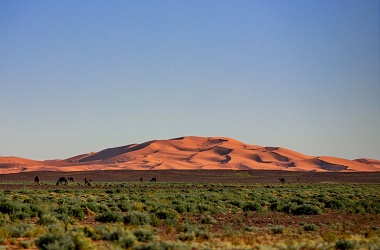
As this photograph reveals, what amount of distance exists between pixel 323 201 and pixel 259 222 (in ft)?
40.5

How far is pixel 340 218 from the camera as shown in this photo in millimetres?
27031

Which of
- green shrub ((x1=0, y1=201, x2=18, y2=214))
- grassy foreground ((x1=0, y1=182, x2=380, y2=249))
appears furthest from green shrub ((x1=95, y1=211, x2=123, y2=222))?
green shrub ((x1=0, y1=201, x2=18, y2=214))

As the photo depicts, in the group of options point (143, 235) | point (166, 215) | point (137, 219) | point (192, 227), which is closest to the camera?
point (143, 235)

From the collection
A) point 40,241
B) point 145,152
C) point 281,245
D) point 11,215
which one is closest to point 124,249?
point 40,241

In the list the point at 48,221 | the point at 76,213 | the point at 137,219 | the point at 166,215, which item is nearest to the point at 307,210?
the point at 166,215

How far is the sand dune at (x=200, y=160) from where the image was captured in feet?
511

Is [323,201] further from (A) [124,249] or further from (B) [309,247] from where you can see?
(A) [124,249]

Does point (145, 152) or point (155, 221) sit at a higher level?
point (145, 152)

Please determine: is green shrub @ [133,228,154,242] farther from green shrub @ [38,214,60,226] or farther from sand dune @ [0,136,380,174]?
sand dune @ [0,136,380,174]

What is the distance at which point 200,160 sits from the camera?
168375mm

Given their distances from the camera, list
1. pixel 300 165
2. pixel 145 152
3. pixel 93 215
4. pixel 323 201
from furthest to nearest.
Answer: pixel 145 152 → pixel 300 165 → pixel 323 201 → pixel 93 215

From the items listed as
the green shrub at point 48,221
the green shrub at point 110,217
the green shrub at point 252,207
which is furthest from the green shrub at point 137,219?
the green shrub at point 252,207

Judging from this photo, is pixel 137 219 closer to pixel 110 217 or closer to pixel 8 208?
pixel 110 217

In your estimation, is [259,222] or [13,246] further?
[259,222]
